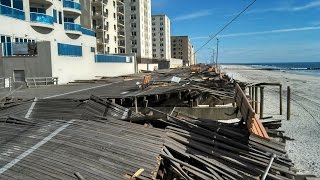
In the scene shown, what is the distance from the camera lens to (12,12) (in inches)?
1367

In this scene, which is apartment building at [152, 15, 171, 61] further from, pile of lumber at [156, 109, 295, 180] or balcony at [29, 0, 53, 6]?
pile of lumber at [156, 109, 295, 180]

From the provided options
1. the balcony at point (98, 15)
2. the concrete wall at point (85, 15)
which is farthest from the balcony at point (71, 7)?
the balcony at point (98, 15)

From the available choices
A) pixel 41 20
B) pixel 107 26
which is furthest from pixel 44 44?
pixel 107 26

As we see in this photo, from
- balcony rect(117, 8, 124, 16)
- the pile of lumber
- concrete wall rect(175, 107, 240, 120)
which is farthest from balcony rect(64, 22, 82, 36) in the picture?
balcony rect(117, 8, 124, 16)

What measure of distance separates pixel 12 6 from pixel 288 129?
29103mm

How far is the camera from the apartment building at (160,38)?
156375 mm

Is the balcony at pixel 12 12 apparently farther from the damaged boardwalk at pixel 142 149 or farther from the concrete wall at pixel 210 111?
the damaged boardwalk at pixel 142 149

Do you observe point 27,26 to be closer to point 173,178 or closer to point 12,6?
point 12,6

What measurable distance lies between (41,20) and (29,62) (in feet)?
37.0

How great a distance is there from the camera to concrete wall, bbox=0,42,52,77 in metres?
30.5

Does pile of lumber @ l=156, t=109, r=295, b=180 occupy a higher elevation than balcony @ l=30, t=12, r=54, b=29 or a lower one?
lower

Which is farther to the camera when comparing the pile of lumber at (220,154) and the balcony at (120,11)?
the balcony at (120,11)

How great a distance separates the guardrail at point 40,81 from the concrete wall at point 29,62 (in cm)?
74

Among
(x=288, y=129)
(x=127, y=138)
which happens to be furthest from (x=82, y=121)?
(x=288, y=129)
